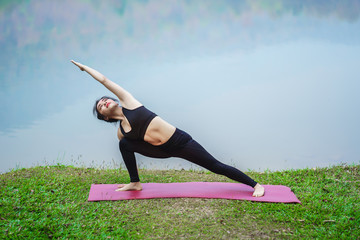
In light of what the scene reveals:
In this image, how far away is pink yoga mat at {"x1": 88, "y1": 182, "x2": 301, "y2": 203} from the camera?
4668 millimetres

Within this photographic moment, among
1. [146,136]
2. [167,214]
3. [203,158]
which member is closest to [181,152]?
[203,158]

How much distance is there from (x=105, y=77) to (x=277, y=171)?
9.70 feet

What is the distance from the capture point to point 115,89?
462 cm

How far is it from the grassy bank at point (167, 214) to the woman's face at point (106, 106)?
1020 millimetres

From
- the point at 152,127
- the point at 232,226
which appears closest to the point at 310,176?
the point at 232,226

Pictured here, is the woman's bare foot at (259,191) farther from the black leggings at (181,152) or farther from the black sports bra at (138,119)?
the black sports bra at (138,119)

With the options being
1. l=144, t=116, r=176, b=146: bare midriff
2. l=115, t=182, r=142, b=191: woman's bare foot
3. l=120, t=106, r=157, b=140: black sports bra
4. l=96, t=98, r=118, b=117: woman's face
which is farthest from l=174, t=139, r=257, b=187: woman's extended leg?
l=96, t=98, r=118, b=117: woman's face

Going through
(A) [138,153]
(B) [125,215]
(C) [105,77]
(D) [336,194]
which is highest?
(C) [105,77]

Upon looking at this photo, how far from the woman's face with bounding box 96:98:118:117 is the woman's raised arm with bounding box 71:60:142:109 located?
119 mm

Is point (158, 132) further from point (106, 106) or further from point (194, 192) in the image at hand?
point (194, 192)

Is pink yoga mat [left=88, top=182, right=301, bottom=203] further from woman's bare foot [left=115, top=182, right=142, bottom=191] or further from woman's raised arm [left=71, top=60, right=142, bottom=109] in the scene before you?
woman's raised arm [left=71, top=60, right=142, bottom=109]

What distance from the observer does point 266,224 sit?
13.4 feet

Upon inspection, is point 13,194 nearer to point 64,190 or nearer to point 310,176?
point 64,190

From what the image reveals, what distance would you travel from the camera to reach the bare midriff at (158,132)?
4594 millimetres
